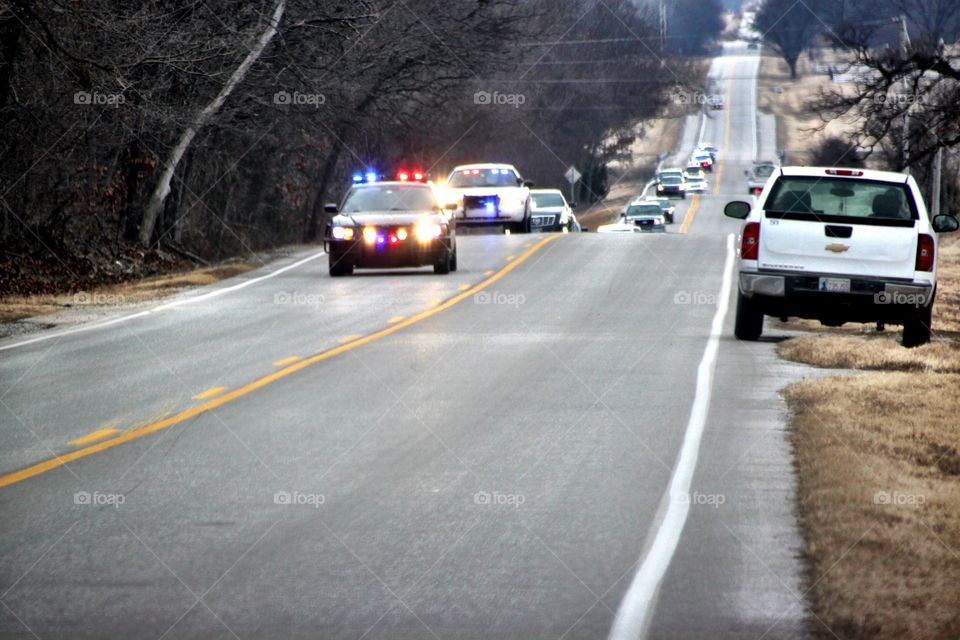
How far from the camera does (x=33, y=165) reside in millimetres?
27078

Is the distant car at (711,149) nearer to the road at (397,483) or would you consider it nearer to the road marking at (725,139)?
the road marking at (725,139)

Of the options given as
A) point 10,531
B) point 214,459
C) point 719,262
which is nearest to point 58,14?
point 719,262

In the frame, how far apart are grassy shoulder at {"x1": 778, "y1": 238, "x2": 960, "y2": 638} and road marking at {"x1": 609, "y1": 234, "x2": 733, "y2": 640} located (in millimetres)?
638

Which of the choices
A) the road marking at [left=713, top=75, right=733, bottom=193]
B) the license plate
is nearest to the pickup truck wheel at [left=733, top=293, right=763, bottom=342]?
the license plate

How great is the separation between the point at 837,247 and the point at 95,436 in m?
8.65

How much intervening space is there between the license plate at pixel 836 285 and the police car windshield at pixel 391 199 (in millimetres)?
11152

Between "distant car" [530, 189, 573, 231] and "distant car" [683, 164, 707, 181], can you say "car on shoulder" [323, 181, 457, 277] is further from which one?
"distant car" [683, 164, 707, 181]

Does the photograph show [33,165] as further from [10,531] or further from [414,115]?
[10,531]

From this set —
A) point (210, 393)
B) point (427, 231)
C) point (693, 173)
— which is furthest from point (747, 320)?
point (693, 173)

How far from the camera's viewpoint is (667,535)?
7809 mm

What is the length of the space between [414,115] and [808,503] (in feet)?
116

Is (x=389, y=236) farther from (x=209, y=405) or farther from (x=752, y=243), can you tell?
(x=209, y=405)

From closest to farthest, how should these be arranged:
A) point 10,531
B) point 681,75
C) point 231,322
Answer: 1. point 10,531
2. point 231,322
3. point 681,75

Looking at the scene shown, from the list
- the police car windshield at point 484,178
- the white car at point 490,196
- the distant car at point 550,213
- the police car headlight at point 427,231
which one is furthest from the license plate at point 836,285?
the distant car at point 550,213
